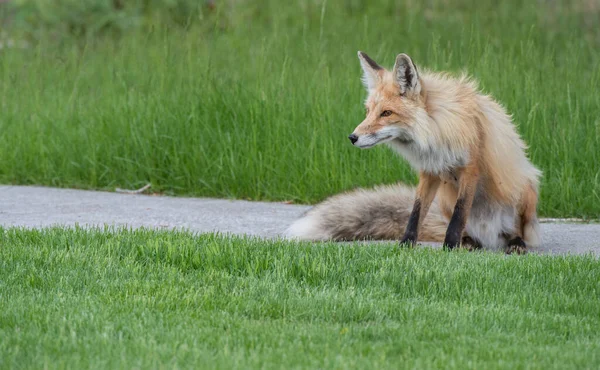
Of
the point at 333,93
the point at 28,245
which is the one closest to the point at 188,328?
the point at 28,245

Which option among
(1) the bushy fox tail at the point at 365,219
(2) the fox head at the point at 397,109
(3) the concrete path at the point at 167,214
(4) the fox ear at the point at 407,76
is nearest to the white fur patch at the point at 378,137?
(2) the fox head at the point at 397,109

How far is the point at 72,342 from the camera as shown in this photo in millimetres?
3980

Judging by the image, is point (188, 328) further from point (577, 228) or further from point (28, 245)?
point (577, 228)

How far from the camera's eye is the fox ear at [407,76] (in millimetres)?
6234

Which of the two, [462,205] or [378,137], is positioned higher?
[378,137]

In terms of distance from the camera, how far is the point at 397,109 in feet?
20.4

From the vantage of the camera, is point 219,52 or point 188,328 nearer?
point 188,328

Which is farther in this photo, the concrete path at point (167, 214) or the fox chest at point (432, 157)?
the concrete path at point (167, 214)

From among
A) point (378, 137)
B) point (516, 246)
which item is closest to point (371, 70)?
point (378, 137)

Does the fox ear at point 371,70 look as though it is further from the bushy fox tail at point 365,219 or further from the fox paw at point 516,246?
the fox paw at point 516,246

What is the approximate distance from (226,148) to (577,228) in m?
3.64

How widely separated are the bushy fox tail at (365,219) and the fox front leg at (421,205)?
0.43m

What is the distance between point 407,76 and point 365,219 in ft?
3.89

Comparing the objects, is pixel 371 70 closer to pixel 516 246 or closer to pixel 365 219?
pixel 365 219
